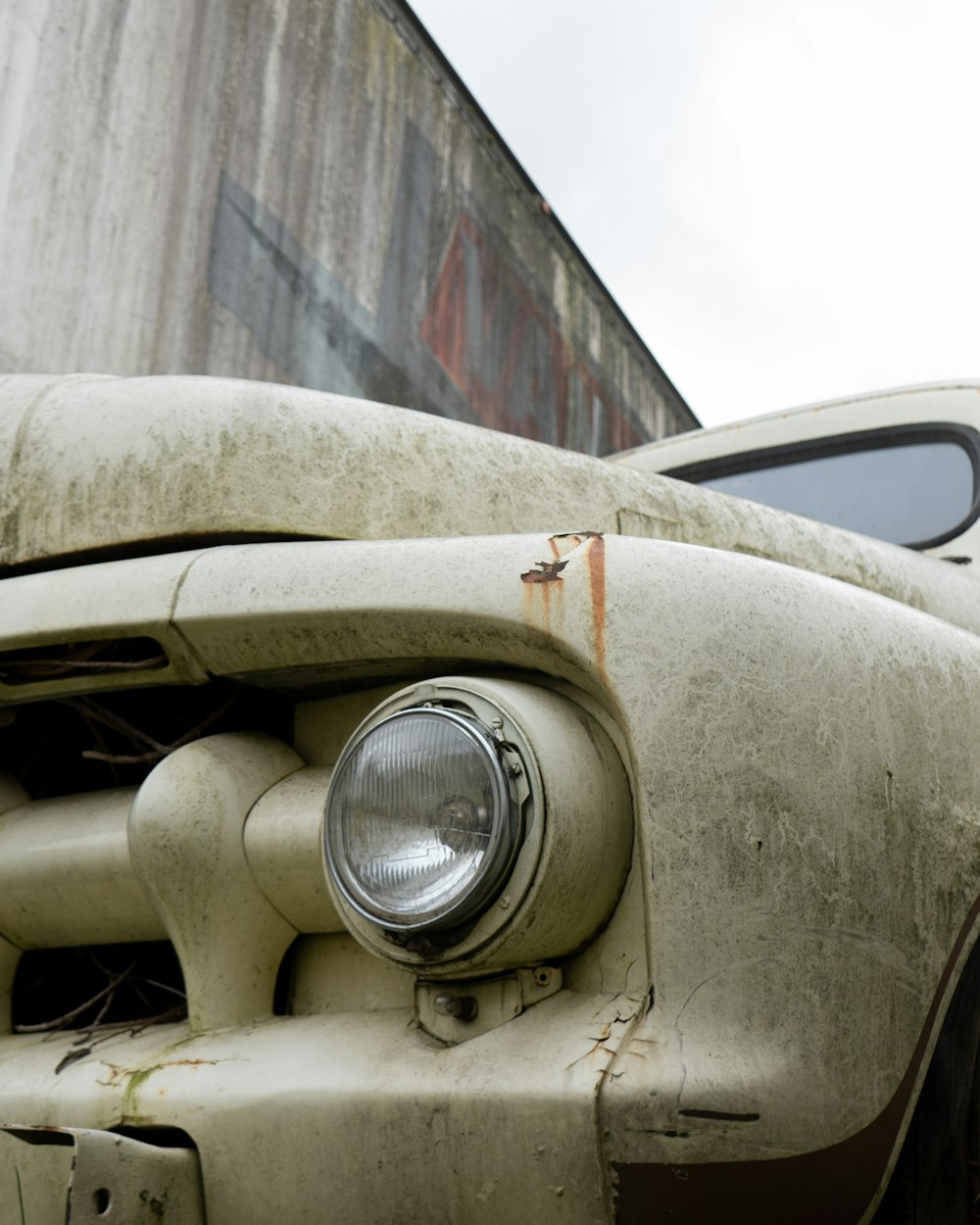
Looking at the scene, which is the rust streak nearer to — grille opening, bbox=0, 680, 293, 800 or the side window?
grille opening, bbox=0, 680, 293, 800

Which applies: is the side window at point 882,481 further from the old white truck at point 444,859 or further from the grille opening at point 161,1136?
the grille opening at point 161,1136

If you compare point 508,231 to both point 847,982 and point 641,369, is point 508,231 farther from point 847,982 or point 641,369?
point 847,982

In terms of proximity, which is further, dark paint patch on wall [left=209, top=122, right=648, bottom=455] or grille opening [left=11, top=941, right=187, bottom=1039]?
dark paint patch on wall [left=209, top=122, right=648, bottom=455]

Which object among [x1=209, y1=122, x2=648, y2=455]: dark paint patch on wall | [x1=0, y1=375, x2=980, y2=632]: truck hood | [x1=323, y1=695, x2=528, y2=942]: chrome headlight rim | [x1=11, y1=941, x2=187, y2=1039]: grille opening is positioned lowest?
[x1=11, y1=941, x2=187, y2=1039]: grille opening

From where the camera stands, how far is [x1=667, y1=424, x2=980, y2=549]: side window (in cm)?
301

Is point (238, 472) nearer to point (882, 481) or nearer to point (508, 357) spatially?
point (882, 481)

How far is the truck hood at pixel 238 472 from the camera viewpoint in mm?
1687

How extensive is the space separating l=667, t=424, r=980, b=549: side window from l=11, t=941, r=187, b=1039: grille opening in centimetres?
200

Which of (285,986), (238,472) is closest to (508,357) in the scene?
(238,472)

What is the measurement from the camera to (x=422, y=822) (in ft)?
4.02

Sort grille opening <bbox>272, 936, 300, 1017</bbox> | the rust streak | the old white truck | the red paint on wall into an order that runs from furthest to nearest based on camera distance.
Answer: the red paint on wall
grille opening <bbox>272, 936, 300, 1017</bbox>
the rust streak
the old white truck

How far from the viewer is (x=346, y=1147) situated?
4.02 feet

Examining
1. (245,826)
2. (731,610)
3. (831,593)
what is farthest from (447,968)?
(831,593)

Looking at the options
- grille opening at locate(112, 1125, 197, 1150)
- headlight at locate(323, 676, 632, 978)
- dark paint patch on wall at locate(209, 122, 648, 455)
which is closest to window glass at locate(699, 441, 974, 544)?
headlight at locate(323, 676, 632, 978)
